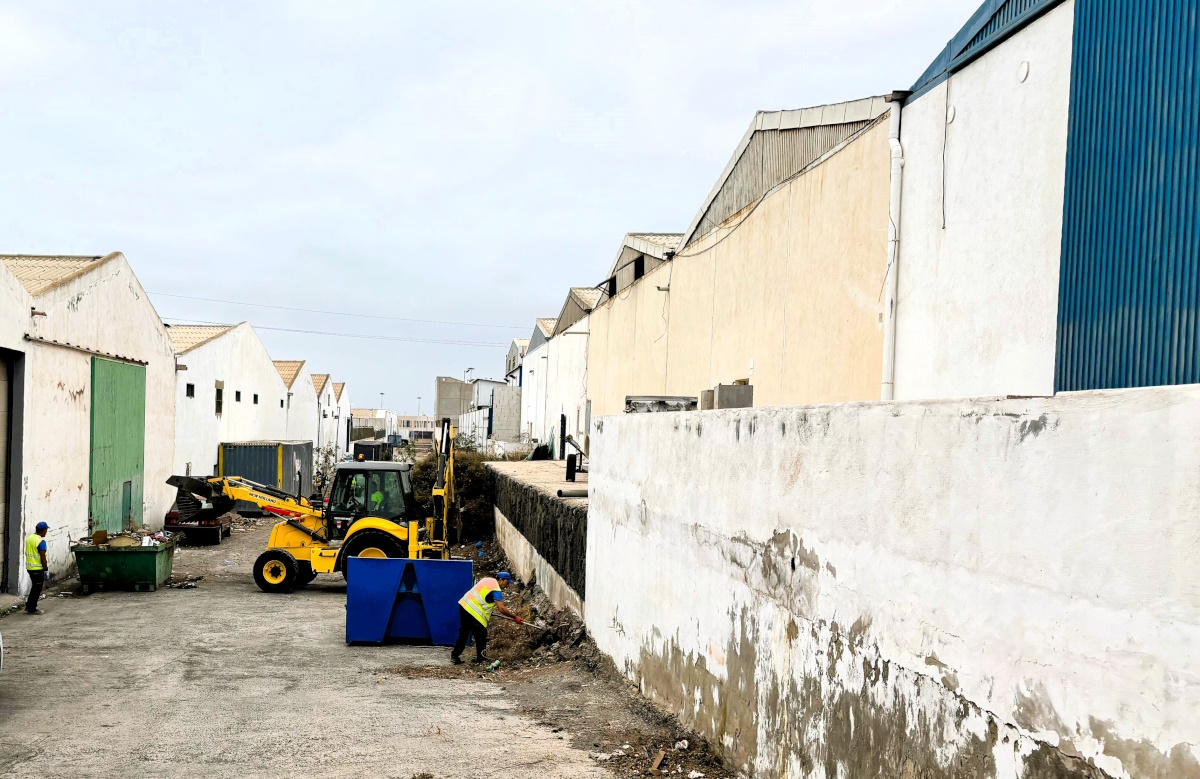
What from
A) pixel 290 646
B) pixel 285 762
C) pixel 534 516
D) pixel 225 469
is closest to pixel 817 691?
pixel 285 762

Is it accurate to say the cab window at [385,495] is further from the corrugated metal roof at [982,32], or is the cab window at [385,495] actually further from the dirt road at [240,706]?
the corrugated metal roof at [982,32]

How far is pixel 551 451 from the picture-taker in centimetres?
3772

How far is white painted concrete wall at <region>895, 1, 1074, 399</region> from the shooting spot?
8.23 m

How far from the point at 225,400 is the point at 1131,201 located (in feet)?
112

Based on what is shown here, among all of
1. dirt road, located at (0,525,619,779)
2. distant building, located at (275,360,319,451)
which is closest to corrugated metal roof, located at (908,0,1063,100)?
dirt road, located at (0,525,619,779)

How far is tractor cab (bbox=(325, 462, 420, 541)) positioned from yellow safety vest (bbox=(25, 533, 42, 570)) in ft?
15.7

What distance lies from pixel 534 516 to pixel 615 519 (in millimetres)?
6419

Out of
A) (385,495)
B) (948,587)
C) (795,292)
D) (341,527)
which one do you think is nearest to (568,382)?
(385,495)

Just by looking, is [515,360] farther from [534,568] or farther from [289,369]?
[534,568]

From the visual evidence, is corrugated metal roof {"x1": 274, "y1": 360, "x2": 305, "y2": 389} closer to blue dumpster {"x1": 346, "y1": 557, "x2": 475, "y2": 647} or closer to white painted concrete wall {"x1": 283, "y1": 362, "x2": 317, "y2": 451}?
white painted concrete wall {"x1": 283, "y1": 362, "x2": 317, "y2": 451}

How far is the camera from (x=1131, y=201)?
23.1ft

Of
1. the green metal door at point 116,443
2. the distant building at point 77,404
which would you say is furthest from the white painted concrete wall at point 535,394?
the green metal door at point 116,443

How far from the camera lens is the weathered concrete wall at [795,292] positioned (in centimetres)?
1152

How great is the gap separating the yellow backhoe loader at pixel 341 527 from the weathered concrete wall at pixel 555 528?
5.78 feet
